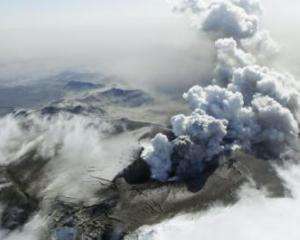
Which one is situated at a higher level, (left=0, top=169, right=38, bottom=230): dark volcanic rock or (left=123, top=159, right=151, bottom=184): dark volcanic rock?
(left=123, top=159, right=151, bottom=184): dark volcanic rock

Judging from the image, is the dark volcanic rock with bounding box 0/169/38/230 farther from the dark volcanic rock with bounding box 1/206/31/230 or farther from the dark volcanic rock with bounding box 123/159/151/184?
the dark volcanic rock with bounding box 123/159/151/184

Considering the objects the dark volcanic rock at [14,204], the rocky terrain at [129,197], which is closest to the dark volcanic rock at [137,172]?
the rocky terrain at [129,197]

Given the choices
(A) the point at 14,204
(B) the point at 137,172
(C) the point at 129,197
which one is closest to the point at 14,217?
(A) the point at 14,204

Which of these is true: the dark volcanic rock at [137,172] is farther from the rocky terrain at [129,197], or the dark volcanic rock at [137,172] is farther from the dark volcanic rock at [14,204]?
the dark volcanic rock at [14,204]

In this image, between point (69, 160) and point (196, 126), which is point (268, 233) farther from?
point (69, 160)

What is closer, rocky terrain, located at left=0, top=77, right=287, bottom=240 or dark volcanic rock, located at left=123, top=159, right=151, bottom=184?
rocky terrain, located at left=0, top=77, right=287, bottom=240

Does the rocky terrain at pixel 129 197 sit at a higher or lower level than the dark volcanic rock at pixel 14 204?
higher

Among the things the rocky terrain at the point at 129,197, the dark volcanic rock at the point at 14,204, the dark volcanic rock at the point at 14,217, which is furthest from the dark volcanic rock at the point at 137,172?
the dark volcanic rock at the point at 14,217

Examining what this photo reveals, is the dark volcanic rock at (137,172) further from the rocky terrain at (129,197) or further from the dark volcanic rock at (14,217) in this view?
the dark volcanic rock at (14,217)

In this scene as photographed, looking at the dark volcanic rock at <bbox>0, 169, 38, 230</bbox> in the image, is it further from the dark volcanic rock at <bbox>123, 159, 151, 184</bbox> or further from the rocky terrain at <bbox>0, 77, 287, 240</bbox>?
the dark volcanic rock at <bbox>123, 159, 151, 184</bbox>

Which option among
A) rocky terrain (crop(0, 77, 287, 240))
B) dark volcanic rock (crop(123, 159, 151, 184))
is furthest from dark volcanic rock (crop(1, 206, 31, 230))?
dark volcanic rock (crop(123, 159, 151, 184))

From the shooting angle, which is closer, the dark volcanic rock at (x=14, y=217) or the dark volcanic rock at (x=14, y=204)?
the dark volcanic rock at (x=14, y=217)
